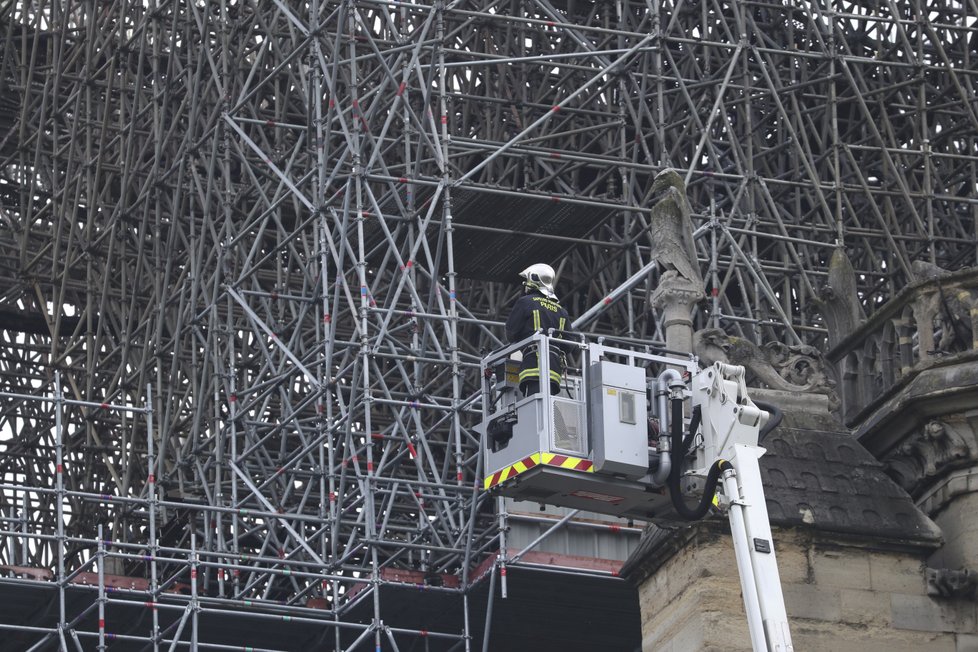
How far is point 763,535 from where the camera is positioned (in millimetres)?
17672

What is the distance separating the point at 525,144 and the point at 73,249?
803 cm

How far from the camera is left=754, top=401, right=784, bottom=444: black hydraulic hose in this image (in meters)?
18.8

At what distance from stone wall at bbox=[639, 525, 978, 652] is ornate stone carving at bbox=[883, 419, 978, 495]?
2.39ft

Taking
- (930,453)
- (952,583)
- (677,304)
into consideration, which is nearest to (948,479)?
(930,453)

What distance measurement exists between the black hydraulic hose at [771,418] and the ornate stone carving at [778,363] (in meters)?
0.56

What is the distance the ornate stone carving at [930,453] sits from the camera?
20016mm

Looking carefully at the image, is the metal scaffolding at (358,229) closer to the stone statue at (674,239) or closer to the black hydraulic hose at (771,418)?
the stone statue at (674,239)

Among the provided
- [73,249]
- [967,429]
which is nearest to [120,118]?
[73,249]

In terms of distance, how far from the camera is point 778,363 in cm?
2077

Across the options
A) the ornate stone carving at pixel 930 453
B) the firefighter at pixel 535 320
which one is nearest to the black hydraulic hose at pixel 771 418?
the ornate stone carving at pixel 930 453

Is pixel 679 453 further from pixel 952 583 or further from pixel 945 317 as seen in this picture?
pixel 945 317

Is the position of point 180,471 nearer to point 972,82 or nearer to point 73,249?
point 73,249

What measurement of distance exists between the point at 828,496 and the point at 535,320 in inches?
96.1

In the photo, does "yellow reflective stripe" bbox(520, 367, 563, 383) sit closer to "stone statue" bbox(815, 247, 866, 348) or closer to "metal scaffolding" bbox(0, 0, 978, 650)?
"stone statue" bbox(815, 247, 866, 348)
